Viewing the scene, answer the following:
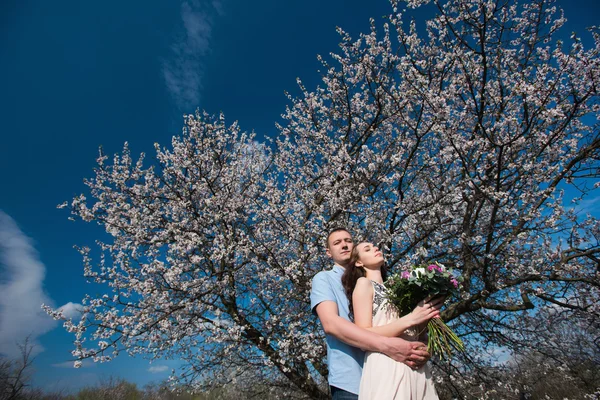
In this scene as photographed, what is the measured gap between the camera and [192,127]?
7273 millimetres

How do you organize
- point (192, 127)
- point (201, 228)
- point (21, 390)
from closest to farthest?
point (201, 228)
point (192, 127)
point (21, 390)

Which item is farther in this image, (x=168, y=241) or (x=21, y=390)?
(x=21, y=390)

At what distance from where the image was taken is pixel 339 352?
6.56 ft

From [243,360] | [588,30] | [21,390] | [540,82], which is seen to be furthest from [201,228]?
[21,390]

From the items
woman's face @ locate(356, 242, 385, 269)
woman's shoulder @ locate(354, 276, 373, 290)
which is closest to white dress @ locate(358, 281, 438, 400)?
woman's shoulder @ locate(354, 276, 373, 290)

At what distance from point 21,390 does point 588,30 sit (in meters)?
20.9

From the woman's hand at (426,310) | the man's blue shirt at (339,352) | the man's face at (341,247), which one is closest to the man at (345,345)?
the man's blue shirt at (339,352)

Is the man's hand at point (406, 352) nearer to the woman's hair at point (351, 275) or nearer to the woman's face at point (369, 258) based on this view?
the woman's hair at point (351, 275)

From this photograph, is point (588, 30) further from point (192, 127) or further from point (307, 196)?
point (192, 127)

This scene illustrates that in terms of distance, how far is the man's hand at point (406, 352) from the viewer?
1851 millimetres

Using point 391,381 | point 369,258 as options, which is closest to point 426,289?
point 369,258

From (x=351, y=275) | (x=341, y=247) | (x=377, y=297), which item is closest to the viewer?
(x=377, y=297)

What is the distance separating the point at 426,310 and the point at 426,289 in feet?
0.45

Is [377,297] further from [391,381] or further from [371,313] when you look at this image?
[391,381]
